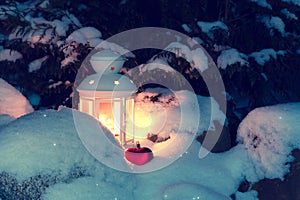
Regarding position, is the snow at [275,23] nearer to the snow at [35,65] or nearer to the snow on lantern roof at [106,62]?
the snow on lantern roof at [106,62]

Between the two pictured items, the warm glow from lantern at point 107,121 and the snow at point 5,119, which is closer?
the snow at point 5,119

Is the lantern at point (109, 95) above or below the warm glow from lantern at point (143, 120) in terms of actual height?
above

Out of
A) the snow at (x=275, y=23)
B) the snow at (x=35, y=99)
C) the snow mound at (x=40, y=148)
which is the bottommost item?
the snow at (x=35, y=99)

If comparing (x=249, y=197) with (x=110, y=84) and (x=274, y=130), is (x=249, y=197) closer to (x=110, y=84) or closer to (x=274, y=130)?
(x=274, y=130)

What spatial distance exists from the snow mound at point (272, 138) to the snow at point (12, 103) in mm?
3926

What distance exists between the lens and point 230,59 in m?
7.29

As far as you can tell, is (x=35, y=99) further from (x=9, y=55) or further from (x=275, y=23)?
(x=275, y=23)

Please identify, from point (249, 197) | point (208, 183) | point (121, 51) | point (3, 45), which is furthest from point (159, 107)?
point (3, 45)

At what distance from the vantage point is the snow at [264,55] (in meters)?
7.67

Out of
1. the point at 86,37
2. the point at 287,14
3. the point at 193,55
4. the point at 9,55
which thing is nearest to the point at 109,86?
the point at 193,55

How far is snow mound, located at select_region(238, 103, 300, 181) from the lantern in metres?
2.02

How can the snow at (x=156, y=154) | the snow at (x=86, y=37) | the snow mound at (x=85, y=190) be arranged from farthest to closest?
the snow at (x=86, y=37), the snow at (x=156, y=154), the snow mound at (x=85, y=190)

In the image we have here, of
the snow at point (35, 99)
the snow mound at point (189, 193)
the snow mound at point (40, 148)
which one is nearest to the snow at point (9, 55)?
the snow at point (35, 99)

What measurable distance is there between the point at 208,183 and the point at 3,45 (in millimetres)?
5779
